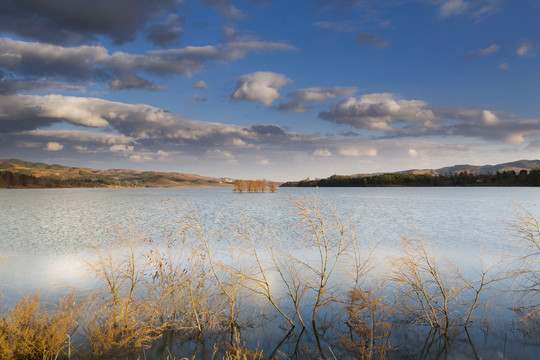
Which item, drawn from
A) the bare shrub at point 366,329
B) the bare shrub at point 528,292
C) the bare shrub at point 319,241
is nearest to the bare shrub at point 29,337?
the bare shrub at point 319,241

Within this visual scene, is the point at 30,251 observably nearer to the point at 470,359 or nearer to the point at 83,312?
the point at 83,312

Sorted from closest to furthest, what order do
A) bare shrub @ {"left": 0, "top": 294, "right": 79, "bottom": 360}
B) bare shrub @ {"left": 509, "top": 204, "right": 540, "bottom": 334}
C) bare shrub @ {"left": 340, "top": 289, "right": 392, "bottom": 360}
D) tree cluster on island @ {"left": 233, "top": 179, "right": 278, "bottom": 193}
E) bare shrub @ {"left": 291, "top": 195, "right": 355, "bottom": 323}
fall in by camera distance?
bare shrub @ {"left": 0, "top": 294, "right": 79, "bottom": 360}
bare shrub @ {"left": 340, "top": 289, "right": 392, "bottom": 360}
bare shrub @ {"left": 291, "top": 195, "right": 355, "bottom": 323}
bare shrub @ {"left": 509, "top": 204, "right": 540, "bottom": 334}
tree cluster on island @ {"left": 233, "top": 179, "right": 278, "bottom": 193}

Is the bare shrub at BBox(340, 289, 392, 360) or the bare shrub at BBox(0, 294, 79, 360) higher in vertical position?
the bare shrub at BBox(0, 294, 79, 360)

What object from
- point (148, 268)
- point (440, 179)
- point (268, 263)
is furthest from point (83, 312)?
point (440, 179)

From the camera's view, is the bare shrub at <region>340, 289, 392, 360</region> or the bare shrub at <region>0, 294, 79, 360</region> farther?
the bare shrub at <region>340, 289, 392, 360</region>

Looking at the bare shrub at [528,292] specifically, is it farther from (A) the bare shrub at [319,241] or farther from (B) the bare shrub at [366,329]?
(A) the bare shrub at [319,241]

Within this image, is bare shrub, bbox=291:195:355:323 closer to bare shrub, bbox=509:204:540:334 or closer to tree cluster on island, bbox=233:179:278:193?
bare shrub, bbox=509:204:540:334

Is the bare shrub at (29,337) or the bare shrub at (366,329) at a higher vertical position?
the bare shrub at (29,337)

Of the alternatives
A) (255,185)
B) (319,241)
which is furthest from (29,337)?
(255,185)

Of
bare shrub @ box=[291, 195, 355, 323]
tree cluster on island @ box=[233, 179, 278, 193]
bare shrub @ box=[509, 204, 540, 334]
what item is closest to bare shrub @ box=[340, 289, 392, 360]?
bare shrub @ box=[291, 195, 355, 323]

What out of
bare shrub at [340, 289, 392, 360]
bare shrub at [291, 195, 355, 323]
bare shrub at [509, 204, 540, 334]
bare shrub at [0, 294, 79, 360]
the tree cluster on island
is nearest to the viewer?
bare shrub at [0, 294, 79, 360]

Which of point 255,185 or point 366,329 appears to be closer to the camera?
point 366,329

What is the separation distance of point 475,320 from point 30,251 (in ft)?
80.6

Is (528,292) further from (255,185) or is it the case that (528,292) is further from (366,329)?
(255,185)
